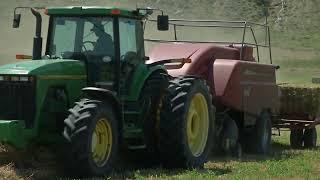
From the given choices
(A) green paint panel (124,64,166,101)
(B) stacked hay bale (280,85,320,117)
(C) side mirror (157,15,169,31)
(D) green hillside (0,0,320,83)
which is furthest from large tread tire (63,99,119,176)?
(D) green hillside (0,0,320,83)

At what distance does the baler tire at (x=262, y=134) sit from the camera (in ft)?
52.4

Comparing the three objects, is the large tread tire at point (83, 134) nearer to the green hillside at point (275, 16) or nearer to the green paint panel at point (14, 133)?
the green paint panel at point (14, 133)

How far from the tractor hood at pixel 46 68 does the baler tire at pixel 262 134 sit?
20.5ft

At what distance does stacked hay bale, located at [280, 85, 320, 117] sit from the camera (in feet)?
59.3

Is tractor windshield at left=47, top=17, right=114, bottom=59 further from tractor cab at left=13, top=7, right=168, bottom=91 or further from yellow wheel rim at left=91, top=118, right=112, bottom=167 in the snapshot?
yellow wheel rim at left=91, top=118, right=112, bottom=167

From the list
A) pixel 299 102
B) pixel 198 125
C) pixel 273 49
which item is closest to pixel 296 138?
pixel 299 102

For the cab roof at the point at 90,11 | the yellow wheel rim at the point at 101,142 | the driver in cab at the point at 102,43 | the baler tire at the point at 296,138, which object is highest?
the cab roof at the point at 90,11

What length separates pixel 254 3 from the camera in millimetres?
88000

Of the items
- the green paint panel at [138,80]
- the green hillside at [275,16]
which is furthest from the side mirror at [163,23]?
the green hillside at [275,16]

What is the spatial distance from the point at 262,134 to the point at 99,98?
6.75m

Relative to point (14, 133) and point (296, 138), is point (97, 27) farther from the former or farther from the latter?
point (296, 138)

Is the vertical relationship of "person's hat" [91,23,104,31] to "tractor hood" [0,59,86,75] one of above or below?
above

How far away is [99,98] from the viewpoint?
10.2 metres

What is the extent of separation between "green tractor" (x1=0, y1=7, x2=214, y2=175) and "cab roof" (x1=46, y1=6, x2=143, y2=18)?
0.05 ft
